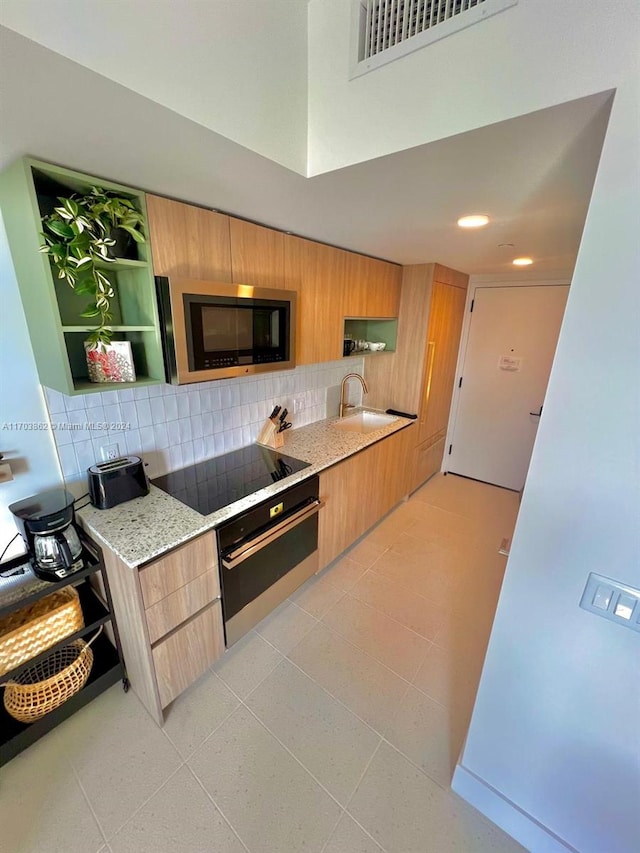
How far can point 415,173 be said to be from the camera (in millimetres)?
1096

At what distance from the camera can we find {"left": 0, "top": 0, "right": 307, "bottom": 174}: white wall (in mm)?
641

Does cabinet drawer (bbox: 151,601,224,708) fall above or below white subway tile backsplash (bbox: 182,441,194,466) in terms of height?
below

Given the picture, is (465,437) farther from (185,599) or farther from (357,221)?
(185,599)

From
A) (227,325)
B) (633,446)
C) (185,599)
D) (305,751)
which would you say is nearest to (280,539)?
(185,599)

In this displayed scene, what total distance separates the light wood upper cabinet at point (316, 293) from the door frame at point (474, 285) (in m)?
1.83

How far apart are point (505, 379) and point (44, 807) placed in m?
4.08

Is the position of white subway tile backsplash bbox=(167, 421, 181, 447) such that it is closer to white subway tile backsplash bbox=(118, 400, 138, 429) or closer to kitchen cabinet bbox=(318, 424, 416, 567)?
white subway tile backsplash bbox=(118, 400, 138, 429)

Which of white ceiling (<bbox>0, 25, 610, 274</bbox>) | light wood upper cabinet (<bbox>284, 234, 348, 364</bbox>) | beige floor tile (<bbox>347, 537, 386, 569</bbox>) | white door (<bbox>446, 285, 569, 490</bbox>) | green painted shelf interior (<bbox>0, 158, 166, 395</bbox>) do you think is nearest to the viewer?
white ceiling (<bbox>0, 25, 610, 274</bbox>)

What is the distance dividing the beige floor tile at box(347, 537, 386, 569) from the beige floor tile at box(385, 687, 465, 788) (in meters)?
0.92

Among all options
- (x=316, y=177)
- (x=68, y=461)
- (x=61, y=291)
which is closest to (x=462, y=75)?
(x=316, y=177)

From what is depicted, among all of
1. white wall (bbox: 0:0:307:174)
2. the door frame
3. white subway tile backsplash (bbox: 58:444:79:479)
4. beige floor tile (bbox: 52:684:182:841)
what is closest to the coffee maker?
white subway tile backsplash (bbox: 58:444:79:479)

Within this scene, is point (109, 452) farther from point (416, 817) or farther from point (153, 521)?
point (416, 817)

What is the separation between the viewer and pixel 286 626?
1990 mm

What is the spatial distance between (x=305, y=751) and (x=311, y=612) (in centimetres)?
70
